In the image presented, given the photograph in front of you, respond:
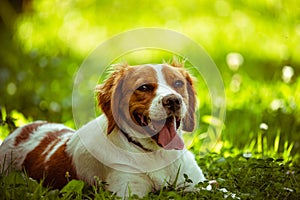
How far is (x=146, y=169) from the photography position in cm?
352

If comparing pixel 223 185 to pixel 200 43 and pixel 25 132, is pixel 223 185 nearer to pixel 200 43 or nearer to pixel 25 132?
pixel 25 132

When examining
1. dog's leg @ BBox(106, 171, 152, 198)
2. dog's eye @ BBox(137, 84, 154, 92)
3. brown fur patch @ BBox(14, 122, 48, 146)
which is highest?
dog's eye @ BBox(137, 84, 154, 92)

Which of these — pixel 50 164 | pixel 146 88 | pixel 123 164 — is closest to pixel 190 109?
pixel 146 88

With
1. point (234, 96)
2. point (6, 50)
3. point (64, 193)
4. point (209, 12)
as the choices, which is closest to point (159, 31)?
point (64, 193)

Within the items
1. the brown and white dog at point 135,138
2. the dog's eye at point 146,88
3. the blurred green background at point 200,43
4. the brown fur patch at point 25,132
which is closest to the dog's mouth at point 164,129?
the brown and white dog at point 135,138

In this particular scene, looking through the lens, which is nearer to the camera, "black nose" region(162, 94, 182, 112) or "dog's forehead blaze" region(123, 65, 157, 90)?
"black nose" region(162, 94, 182, 112)

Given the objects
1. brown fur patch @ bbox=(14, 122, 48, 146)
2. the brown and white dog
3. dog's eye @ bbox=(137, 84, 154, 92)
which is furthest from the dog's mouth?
brown fur patch @ bbox=(14, 122, 48, 146)

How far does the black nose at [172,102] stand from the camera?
327 centimetres

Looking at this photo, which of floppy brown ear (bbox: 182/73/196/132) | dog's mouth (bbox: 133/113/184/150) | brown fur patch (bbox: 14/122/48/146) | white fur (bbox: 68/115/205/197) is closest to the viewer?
dog's mouth (bbox: 133/113/184/150)

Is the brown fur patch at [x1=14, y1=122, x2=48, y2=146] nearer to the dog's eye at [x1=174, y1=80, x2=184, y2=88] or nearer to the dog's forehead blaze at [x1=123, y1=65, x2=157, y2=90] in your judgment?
the dog's forehead blaze at [x1=123, y1=65, x2=157, y2=90]

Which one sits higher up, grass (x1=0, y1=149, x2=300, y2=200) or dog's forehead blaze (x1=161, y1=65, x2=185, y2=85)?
dog's forehead blaze (x1=161, y1=65, x2=185, y2=85)

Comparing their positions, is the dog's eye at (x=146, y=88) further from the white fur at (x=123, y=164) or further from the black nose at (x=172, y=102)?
the white fur at (x=123, y=164)

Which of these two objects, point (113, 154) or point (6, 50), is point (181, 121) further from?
point (6, 50)

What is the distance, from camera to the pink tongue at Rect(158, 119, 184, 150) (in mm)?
3396
